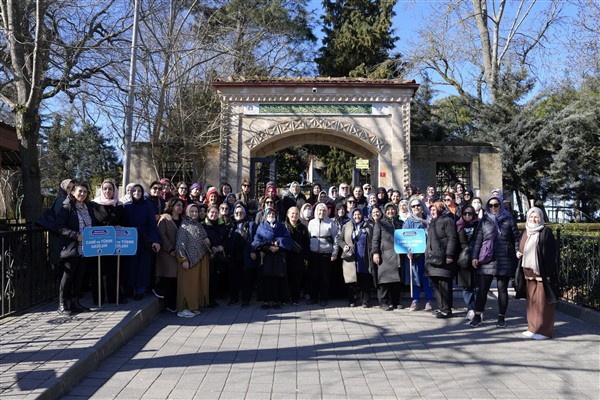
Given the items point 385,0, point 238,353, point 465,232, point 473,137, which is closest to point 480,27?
point 385,0

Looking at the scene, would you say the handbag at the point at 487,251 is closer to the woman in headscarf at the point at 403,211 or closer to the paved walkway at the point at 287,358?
the paved walkway at the point at 287,358

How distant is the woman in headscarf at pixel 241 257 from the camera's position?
9.12m

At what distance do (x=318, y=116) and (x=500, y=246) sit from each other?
31.3ft

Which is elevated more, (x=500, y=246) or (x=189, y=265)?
(x=500, y=246)

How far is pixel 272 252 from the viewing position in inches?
350

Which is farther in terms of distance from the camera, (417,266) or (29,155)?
(29,155)

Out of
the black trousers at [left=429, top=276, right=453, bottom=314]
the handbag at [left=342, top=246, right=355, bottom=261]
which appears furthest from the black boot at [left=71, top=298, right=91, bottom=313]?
the black trousers at [left=429, top=276, right=453, bottom=314]

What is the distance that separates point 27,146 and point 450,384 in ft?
36.8

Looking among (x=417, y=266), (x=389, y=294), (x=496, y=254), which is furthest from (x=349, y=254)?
(x=496, y=254)

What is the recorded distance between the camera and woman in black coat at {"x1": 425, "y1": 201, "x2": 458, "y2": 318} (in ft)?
26.9

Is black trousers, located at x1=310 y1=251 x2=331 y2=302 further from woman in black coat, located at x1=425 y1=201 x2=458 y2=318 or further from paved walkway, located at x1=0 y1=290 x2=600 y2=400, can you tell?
woman in black coat, located at x1=425 y1=201 x2=458 y2=318

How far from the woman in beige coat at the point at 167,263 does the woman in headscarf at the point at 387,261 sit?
3450 millimetres

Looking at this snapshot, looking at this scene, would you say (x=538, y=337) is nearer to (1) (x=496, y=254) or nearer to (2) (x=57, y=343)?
(1) (x=496, y=254)

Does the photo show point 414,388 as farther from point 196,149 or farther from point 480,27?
point 480,27
